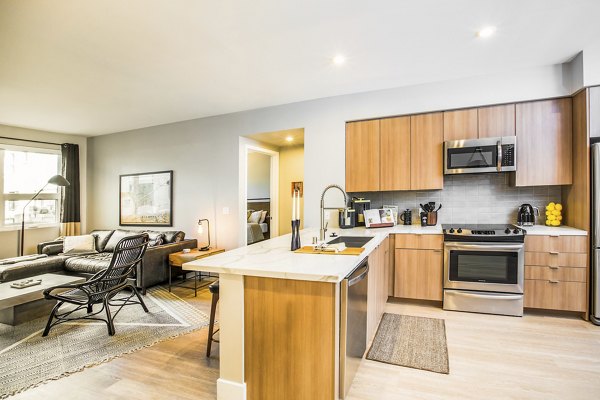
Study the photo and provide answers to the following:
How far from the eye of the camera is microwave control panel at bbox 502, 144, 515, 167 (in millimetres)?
3327

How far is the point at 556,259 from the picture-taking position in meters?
3.06

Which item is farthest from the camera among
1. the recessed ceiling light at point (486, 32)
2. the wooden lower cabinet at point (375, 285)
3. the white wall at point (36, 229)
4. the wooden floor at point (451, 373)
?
the white wall at point (36, 229)

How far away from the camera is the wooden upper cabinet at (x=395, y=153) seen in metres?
3.77

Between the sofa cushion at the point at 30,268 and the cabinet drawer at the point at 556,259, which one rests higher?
the cabinet drawer at the point at 556,259

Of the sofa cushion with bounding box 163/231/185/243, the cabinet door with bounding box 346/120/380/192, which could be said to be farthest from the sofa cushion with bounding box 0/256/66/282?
the cabinet door with bounding box 346/120/380/192

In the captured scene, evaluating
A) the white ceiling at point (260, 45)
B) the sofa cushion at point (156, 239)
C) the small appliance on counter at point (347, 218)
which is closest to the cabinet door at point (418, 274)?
the small appliance on counter at point (347, 218)

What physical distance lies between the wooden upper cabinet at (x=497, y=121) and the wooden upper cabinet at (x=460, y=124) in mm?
70

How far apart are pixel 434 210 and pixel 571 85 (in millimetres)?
1853

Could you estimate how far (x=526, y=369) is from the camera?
2189 millimetres

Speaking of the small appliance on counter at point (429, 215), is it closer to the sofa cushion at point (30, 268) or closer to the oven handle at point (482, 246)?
the oven handle at point (482, 246)

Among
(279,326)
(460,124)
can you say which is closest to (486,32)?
(460,124)

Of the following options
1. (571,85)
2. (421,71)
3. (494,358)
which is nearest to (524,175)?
(571,85)

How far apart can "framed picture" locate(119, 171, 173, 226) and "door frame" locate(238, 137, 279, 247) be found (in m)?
1.45

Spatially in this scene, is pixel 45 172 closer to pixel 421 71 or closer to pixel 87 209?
pixel 87 209
